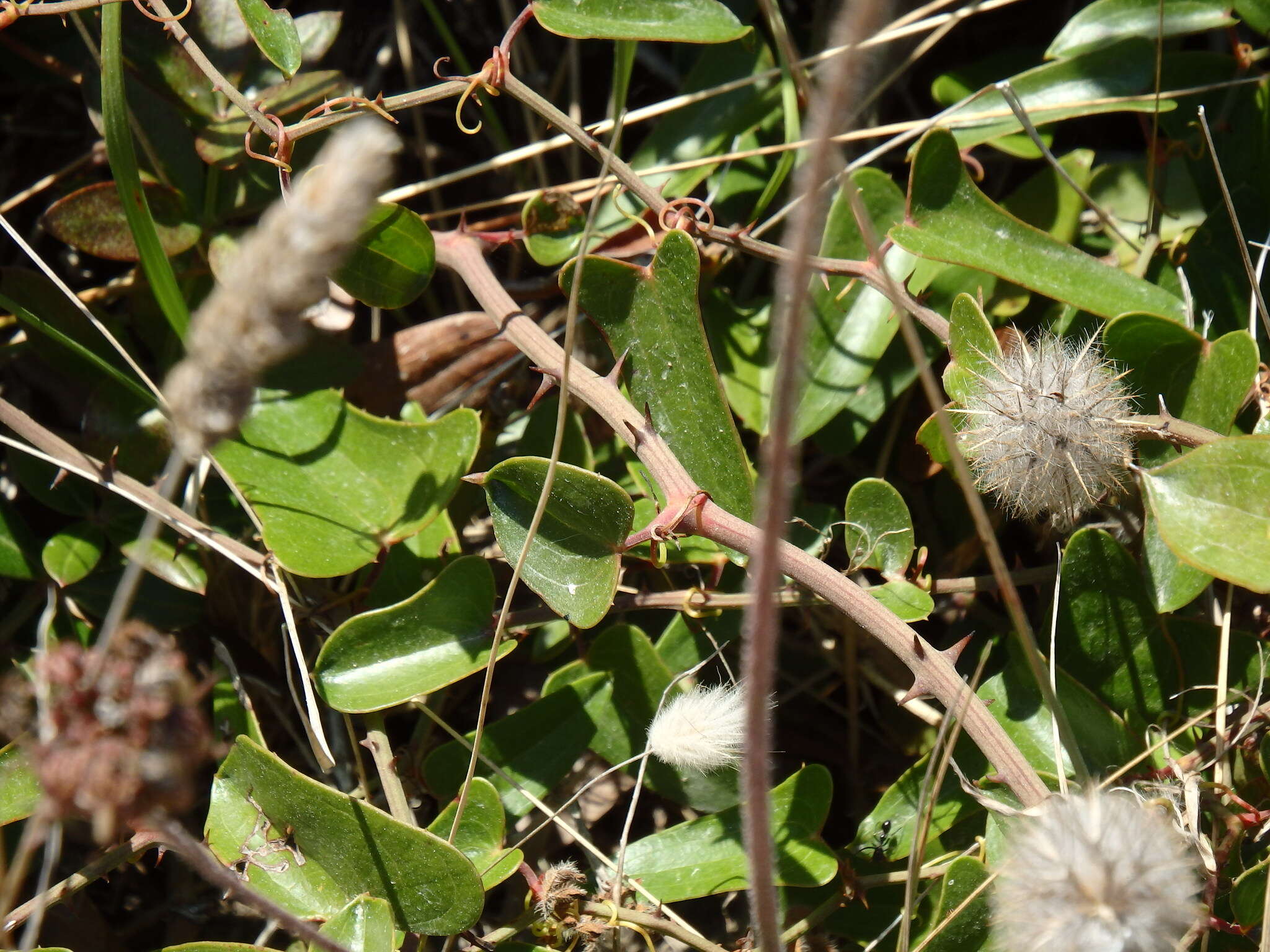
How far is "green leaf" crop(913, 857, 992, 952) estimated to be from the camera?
1.13m

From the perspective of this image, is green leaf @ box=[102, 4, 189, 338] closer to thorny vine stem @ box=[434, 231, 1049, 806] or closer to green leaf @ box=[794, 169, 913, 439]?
thorny vine stem @ box=[434, 231, 1049, 806]

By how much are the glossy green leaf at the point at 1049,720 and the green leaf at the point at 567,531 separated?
503 mm

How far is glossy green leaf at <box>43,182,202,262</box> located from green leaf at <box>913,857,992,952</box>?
4.41 feet

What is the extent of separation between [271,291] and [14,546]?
1140 mm

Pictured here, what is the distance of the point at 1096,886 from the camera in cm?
79

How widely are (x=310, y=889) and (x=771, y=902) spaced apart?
0.65 meters

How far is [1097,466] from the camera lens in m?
1.17

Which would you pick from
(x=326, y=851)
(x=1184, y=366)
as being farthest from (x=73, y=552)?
(x=1184, y=366)

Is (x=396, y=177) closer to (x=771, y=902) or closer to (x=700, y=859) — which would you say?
(x=700, y=859)

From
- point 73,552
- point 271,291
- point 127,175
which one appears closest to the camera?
point 271,291

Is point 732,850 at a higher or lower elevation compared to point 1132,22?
lower

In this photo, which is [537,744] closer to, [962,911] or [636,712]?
[636,712]

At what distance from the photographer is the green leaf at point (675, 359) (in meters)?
1.31

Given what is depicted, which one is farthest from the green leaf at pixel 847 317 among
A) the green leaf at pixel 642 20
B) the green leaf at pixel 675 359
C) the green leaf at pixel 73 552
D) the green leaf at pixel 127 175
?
the green leaf at pixel 73 552
